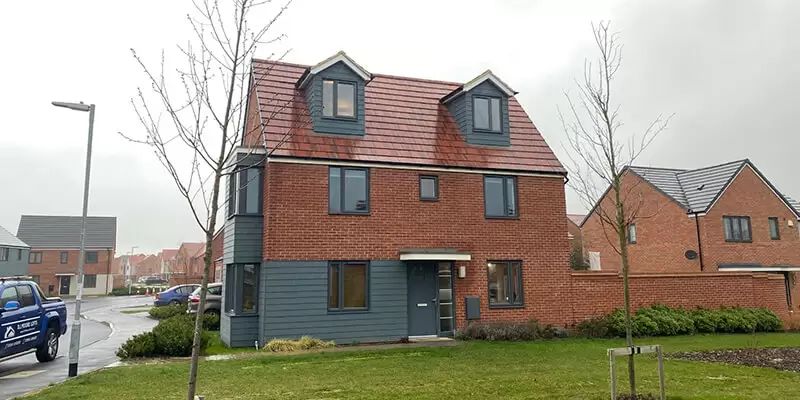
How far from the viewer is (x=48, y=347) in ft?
45.4

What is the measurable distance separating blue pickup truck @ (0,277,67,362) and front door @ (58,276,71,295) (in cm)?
5189

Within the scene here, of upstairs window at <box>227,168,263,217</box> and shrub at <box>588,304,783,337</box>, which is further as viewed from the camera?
shrub at <box>588,304,783,337</box>

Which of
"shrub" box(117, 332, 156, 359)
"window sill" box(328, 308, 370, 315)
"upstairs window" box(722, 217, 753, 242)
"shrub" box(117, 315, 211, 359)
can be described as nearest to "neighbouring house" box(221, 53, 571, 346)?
"window sill" box(328, 308, 370, 315)

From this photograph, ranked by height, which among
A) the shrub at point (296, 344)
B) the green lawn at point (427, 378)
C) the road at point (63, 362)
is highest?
the shrub at point (296, 344)

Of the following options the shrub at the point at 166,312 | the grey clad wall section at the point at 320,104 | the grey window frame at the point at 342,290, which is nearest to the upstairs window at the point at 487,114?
the grey clad wall section at the point at 320,104

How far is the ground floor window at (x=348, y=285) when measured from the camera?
1563 centimetres

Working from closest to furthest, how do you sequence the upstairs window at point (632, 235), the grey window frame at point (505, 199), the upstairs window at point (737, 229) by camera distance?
the grey window frame at point (505, 199)
the upstairs window at point (737, 229)
the upstairs window at point (632, 235)

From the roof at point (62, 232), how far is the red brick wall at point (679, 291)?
5696 cm

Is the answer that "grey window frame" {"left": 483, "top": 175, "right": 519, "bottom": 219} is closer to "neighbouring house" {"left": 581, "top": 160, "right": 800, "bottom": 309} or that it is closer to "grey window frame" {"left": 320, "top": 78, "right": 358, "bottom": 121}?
"grey window frame" {"left": 320, "top": 78, "right": 358, "bottom": 121}

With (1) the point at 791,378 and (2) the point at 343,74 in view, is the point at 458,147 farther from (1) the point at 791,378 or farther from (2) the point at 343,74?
(1) the point at 791,378

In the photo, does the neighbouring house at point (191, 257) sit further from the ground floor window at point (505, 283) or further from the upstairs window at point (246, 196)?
the ground floor window at point (505, 283)

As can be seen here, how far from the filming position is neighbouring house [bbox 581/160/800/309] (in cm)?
2827

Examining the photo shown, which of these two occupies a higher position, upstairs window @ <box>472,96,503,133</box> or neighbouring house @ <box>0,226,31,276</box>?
upstairs window @ <box>472,96,503,133</box>

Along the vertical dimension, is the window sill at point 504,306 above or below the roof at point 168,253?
below
